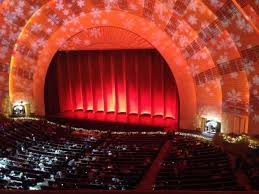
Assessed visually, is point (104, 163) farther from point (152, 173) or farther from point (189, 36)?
point (189, 36)

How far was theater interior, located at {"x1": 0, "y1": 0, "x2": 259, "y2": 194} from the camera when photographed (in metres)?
10.4

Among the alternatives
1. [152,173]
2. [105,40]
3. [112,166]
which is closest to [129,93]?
[105,40]

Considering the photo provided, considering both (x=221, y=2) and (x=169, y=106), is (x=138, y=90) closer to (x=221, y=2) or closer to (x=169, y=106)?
(x=169, y=106)

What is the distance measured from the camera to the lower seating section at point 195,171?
26.3ft

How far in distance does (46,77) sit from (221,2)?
11974 millimetres

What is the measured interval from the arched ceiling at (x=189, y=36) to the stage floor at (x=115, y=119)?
9.48 ft

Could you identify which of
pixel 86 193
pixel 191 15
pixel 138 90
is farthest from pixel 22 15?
pixel 86 193

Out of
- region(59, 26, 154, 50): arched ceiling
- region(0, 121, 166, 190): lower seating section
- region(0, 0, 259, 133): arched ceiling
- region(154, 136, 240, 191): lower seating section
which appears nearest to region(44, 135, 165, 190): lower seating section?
region(0, 121, 166, 190): lower seating section

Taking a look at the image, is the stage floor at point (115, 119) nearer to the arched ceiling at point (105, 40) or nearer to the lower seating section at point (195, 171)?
the arched ceiling at point (105, 40)

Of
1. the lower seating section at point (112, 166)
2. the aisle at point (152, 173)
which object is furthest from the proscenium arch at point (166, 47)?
the aisle at point (152, 173)

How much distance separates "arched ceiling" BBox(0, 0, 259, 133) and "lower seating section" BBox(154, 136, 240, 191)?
3.83m

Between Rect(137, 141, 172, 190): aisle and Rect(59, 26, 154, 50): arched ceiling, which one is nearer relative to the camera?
Rect(137, 141, 172, 190): aisle

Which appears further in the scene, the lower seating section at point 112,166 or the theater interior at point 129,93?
the theater interior at point 129,93

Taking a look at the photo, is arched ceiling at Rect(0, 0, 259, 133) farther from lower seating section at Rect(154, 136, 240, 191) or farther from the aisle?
the aisle
